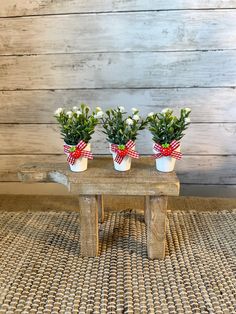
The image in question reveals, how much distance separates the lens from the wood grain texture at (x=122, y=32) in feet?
3.48

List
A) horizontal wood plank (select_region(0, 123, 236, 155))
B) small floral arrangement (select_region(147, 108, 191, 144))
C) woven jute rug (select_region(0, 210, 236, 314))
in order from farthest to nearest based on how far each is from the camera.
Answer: horizontal wood plank (select_region(0, 123, 236, 155)) → small floral arrangement (select_region(147, 108, 191, 144)) → woven jute rug (select_region(0, 210, 236, 314))

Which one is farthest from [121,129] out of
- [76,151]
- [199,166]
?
[199,166]

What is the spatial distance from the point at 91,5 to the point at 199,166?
27.6 inches

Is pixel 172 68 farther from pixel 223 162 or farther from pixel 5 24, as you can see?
pixel 5 24

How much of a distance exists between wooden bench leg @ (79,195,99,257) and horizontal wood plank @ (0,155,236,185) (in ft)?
1.53

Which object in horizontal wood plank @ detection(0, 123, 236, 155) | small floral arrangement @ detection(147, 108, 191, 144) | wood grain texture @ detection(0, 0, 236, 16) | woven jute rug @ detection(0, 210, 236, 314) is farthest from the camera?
horizontal wood plank @ detection(0, 123, 236, 155)

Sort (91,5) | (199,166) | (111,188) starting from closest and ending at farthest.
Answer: (111,188) → (91,5) → (199,166)

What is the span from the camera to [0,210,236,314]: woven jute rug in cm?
67

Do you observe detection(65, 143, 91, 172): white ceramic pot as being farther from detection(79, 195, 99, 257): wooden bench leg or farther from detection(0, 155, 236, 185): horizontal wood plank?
detection(0, 155, 236, 185): horizontal wood plank

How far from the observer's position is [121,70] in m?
1.12

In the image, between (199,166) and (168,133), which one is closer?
(168,133)

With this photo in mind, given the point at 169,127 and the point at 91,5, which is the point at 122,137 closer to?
the point at 169,127

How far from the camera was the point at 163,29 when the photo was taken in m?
1.07

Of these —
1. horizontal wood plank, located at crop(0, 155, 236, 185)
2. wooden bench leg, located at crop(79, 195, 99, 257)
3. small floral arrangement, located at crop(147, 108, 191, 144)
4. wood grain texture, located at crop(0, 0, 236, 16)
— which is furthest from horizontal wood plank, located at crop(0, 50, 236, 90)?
wooden bench leg, located at crop(79, 195, 99, 257)
